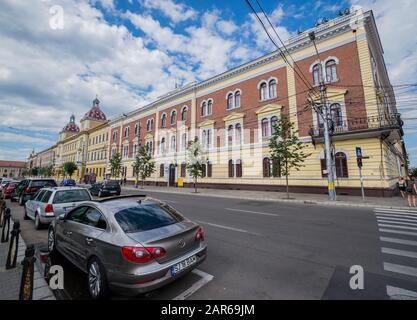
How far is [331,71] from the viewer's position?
1967cm

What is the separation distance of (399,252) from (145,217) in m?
6.02

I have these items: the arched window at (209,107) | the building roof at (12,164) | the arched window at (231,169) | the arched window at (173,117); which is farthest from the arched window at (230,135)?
the building roof at (12,164)

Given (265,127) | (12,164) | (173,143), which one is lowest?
(265,127)

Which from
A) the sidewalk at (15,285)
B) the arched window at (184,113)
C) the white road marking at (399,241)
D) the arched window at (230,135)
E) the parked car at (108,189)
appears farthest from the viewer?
the arched window at (184,113)

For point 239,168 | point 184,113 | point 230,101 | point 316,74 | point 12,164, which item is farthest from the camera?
point 12,164

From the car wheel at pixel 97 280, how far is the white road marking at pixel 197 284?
43.4 inches

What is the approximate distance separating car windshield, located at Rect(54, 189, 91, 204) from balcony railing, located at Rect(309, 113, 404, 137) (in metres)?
18.3

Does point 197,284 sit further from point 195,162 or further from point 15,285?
point 195,162

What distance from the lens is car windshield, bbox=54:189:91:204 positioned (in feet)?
25.5

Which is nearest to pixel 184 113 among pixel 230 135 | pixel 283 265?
pixel 230 135

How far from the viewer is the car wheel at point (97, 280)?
10.2 ft

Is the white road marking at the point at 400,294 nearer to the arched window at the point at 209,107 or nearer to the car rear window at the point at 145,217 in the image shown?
the car rear window at the point at 145,217

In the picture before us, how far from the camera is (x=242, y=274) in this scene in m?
3.94

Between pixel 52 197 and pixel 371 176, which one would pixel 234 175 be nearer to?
pixel 371 176
